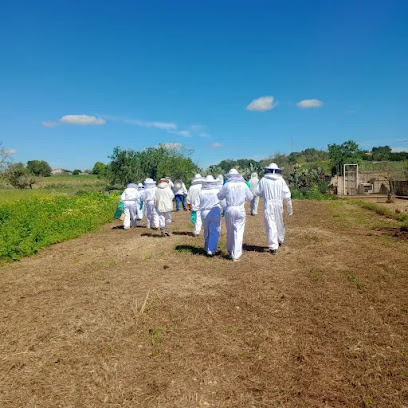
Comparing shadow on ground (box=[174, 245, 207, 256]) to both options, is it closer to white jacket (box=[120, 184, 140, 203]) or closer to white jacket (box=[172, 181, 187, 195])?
white jacket (box=[120, 184, 140, 203])

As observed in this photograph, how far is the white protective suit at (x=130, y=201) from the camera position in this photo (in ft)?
40.5

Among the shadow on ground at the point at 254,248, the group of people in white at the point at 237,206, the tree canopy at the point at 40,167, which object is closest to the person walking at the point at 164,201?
the group of people in white at the point at 237,206

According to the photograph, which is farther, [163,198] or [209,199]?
[163,198]

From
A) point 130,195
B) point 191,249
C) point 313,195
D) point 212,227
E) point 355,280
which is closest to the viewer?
point 355,280

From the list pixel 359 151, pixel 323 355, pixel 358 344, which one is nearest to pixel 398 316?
pixel 358 344

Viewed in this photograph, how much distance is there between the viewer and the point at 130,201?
12.5m

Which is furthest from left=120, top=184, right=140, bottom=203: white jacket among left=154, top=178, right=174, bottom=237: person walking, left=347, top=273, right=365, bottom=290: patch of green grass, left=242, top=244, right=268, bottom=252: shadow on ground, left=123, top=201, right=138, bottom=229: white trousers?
left=347, top=273, right=365, bottom=290: patch of green grass

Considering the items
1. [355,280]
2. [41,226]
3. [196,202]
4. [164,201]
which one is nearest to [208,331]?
[355,280]

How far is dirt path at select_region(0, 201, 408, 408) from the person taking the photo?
10.8ft

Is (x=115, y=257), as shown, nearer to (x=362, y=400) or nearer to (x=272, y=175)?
(x=272, y=175)

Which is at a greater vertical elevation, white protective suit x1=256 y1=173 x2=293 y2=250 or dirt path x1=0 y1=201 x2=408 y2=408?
white protective suit x1=256 y1=173 x2=293 y2=250

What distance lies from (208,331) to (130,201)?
8659mm

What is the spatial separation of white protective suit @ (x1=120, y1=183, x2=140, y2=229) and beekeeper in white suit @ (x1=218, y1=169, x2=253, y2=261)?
5.35 metres

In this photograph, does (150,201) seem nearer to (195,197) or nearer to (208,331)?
(195,197)
